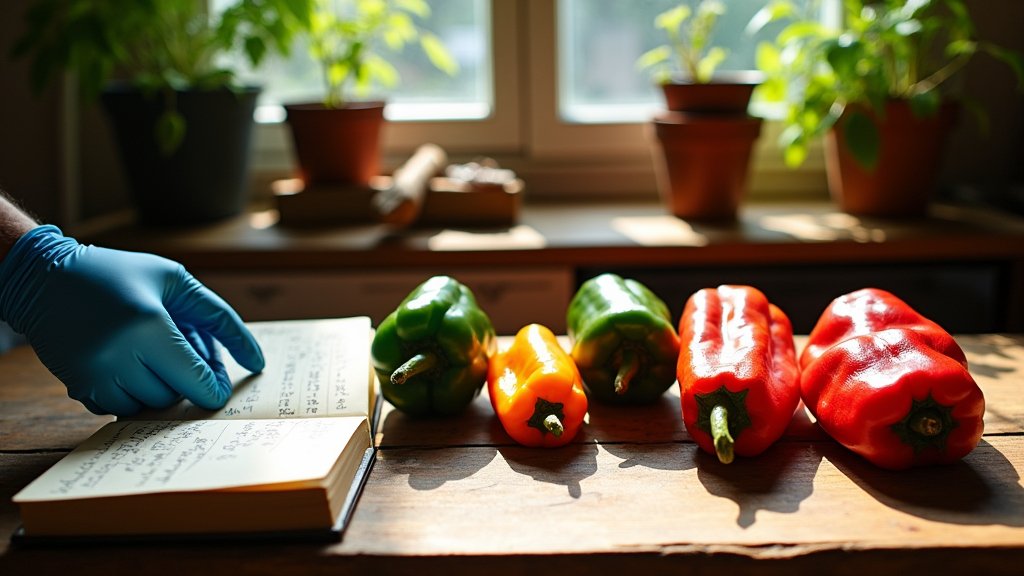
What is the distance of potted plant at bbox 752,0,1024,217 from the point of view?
1650 mm

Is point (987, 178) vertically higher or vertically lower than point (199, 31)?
lower

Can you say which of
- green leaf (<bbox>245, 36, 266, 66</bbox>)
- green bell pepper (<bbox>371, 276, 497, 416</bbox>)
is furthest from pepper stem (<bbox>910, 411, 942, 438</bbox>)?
green leaf (<bbox>245, 36, 266, 66</bbox>)

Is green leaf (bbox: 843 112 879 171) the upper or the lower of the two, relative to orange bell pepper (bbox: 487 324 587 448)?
upper

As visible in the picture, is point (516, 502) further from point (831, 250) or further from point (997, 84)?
point (997, 84)

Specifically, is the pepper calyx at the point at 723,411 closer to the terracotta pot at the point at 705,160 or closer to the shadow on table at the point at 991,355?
the shadow on table at the point at 991,355

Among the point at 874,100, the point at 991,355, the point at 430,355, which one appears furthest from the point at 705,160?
the point at 430,355

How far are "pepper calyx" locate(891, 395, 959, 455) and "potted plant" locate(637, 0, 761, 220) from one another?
106cm

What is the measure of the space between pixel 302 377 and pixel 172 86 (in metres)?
0.98

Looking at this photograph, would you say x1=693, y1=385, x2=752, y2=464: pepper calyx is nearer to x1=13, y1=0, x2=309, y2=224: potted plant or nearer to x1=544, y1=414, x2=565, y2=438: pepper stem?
x1=544, y1=414, x2=565, y2=438: pepper stem

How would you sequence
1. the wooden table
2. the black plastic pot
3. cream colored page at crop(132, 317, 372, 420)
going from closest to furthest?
the wooden table
cream colored page at crop(132, 317, 372, 420)
the black plastic pot

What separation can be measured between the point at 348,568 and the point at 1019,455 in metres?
0.60

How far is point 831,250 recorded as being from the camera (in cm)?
163

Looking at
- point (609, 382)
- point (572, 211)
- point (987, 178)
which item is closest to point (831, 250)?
point (572, 211)

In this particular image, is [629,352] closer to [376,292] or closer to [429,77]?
[376,292]
